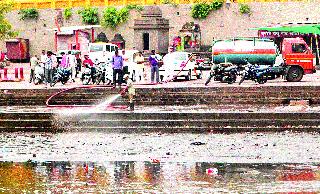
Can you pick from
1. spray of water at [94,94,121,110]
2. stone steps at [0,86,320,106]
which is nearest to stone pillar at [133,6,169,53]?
stone steps at [0,86,320,106]

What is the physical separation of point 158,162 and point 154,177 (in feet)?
5.27

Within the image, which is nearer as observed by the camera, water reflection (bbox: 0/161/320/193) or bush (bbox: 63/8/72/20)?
water reflection (bbox: 0/161/320/193)

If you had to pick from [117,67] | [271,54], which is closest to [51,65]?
[117,67]

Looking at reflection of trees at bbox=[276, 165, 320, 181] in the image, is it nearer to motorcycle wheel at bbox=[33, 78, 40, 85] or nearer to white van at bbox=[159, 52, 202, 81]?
motorcycle wheel at bbox=[33, 78, 40, 85]

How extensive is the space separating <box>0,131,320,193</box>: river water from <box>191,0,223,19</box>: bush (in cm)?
2897

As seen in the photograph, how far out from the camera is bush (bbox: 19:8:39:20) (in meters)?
52.1

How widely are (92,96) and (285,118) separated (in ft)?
25.4

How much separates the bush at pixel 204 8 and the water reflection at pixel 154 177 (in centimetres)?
3310

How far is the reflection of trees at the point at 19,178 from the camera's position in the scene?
558 inches

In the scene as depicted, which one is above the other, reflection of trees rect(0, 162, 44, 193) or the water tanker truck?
the water tanker truck

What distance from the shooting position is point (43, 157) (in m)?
17.5

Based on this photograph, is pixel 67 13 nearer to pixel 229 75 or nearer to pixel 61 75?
pixel 61 75

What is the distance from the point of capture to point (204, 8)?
Result: 162ft

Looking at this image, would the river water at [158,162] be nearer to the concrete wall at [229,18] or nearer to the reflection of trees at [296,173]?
the reflection of trees at [296,173]
